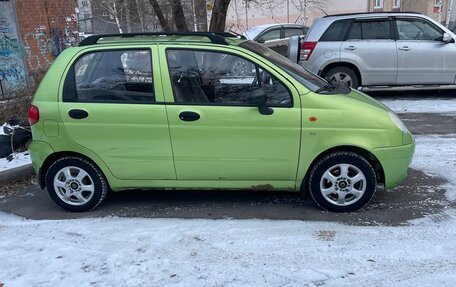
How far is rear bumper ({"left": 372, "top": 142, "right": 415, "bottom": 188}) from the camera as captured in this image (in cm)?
418

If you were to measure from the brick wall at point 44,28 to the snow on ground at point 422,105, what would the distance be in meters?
8.17

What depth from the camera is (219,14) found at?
31.4 ft

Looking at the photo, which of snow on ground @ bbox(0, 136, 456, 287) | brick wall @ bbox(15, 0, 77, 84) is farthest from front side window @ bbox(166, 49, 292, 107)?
brick wall @ bbox(15, 0, 77, 84)

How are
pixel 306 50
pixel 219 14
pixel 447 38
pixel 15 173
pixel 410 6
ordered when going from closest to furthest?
pixel 15 173 < pixel 447 38 < pixel 219 14 < pixel 306 50 < pixel 410 6

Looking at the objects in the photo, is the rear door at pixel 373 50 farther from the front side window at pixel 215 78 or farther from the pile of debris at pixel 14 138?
the pile of debris at pixel 14 138

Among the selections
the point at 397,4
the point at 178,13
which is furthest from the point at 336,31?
the point at 397,4

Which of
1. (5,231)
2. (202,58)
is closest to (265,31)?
(202,58)

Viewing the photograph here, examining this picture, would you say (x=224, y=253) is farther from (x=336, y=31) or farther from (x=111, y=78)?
(x=336, y=31)

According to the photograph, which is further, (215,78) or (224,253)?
(215,78)

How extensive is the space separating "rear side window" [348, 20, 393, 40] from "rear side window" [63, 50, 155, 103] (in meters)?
6.43

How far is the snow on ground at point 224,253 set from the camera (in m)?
3.30

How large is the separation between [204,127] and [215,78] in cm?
50

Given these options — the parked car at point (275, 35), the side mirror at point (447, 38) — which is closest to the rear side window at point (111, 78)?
the side mirror at point (447, 38)

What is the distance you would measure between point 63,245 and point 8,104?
16.3 feet
